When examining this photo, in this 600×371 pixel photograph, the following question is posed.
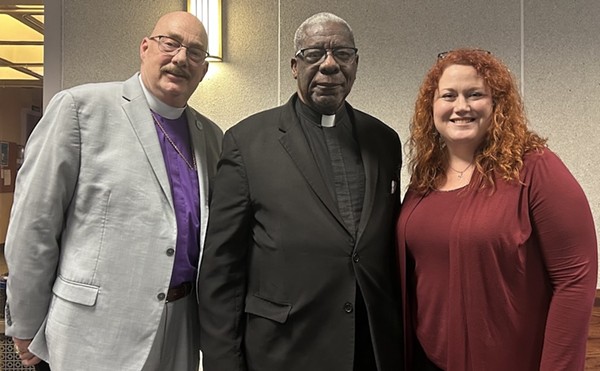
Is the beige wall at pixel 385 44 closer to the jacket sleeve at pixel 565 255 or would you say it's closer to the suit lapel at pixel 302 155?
the suit lapel at pixel 302 155

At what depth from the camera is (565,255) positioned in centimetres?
128

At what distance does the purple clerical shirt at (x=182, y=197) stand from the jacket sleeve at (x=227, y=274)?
146 millimetres

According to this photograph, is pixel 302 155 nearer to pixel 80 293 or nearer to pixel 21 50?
pixel 80 293

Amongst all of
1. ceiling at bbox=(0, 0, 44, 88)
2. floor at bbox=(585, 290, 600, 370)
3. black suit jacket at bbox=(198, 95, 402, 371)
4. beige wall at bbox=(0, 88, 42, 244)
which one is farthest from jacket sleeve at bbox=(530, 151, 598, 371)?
beige wall at bbox=(0, 88, 42, 244)

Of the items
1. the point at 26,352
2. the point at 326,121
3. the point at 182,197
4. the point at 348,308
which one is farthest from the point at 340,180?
the point at 26,352

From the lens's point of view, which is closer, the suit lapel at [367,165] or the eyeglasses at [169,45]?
the suit lapel at [367,165]

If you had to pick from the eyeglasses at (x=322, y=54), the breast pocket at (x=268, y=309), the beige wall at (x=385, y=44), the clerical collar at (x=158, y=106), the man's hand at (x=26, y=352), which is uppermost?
the beige wall at (x=385, y=44)

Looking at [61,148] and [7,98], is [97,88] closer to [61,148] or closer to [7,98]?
[61,148]

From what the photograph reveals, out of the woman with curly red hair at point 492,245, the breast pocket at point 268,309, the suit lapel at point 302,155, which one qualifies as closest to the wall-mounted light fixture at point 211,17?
the suit lapel at point 302,155

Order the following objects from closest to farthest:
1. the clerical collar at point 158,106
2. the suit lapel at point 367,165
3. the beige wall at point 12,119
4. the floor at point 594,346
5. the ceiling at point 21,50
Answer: the suit lapel at point 367,165 → the clerical collar at point 158,106 → the floor at point 594,346 → the ceiling at point 21,50 → the beige wall at point 12,119

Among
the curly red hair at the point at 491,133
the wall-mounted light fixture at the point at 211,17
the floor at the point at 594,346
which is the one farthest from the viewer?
the wall-mounted light fixture at the point at 211,17

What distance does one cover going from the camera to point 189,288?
1.66 m

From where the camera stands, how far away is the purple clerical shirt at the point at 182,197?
1600 mm

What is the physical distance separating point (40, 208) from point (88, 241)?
17 centimetres
